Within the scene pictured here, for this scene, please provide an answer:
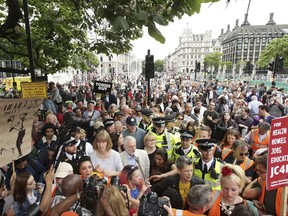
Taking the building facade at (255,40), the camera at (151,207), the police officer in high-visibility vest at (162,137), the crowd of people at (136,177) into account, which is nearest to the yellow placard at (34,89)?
the crowd of people at (136,177)

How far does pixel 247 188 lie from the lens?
3158 mm

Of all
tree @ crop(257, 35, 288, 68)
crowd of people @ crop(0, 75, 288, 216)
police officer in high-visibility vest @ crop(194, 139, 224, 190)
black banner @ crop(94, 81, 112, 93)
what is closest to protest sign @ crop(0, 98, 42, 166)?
crowd of people @ crop(0, 75, 288, 216)

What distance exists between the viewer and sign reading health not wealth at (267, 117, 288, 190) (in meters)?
2.32

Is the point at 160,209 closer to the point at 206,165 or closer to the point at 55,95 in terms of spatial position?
the point at 206,165

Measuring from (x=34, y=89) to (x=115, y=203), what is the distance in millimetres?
4186

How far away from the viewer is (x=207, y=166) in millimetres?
3664

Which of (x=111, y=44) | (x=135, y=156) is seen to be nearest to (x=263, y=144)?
(x=135, y=156)

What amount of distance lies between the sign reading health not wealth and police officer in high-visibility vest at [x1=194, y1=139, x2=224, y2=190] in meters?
1.23

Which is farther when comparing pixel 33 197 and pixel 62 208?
pixel 33 197

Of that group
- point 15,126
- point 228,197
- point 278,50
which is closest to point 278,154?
point 228,197

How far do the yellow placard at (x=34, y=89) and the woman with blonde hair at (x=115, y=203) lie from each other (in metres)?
3.89

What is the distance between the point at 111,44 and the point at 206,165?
15.3ft

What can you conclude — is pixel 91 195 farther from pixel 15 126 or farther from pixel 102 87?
pixel 102 87

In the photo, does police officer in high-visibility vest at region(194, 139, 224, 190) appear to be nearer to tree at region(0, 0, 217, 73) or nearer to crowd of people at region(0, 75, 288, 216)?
crowd of people at region(0, 75, 288, 216)
